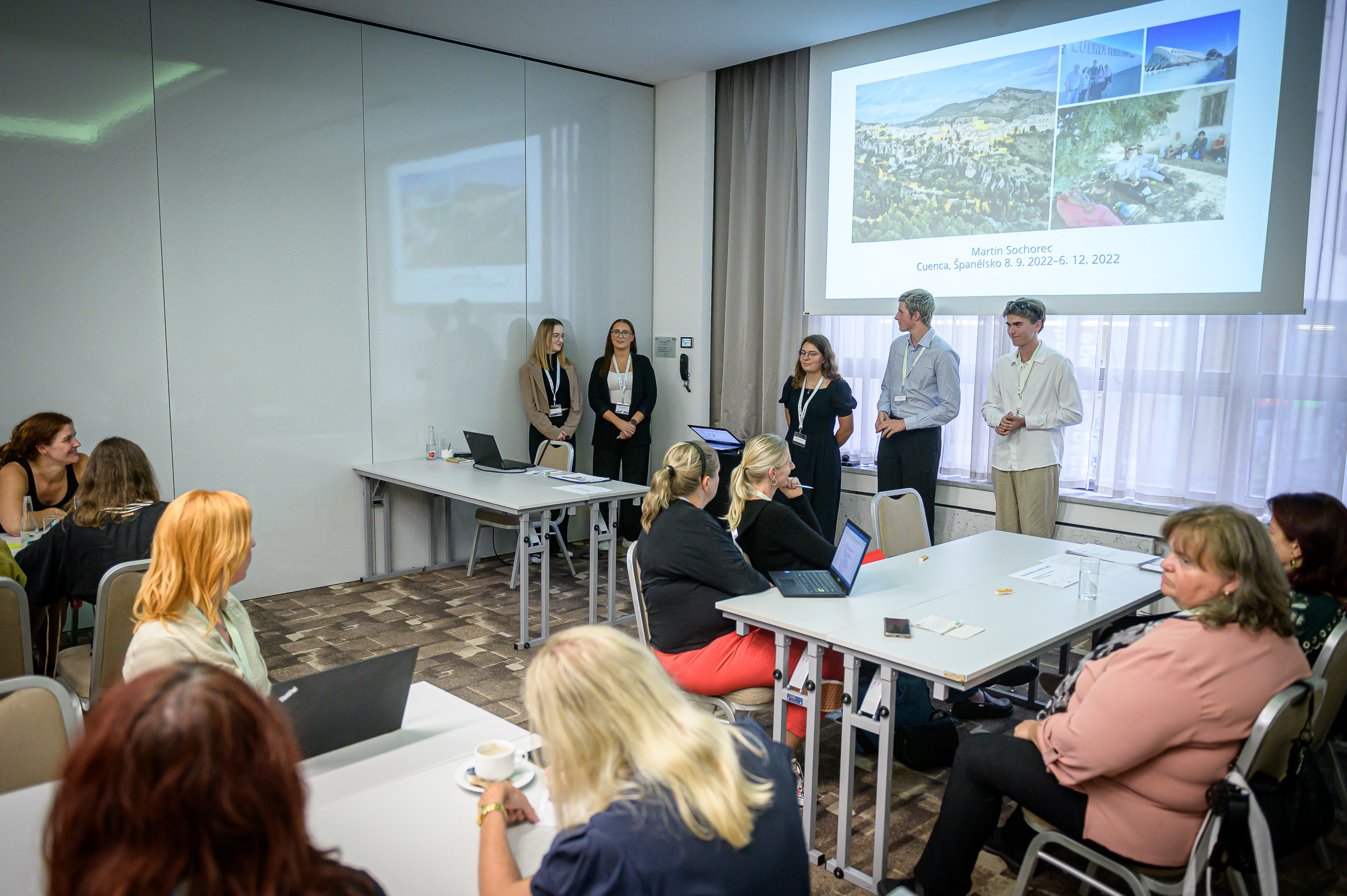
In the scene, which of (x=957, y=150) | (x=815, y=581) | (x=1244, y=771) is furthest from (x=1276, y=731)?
(x=957, y=150)

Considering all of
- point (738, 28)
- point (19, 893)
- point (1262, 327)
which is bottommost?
point (19, 893)

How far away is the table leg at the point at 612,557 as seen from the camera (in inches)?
192

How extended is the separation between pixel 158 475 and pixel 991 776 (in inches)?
180

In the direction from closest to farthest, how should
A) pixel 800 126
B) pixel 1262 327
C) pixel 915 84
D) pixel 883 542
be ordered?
pixel 883 542, pixel 1262 327, pixel 915 84, pixel 800 126

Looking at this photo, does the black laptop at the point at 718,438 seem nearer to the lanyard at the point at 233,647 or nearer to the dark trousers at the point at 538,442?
the dark trousers at the point at 538,442

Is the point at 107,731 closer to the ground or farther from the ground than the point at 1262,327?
closer to the ground

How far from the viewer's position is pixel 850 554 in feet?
9.93

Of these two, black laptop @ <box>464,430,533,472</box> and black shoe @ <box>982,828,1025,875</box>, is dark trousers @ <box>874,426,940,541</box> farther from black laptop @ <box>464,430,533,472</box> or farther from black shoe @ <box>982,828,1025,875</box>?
black shoe @ <box>982,828,1025,875</box>

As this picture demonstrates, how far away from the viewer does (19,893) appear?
1327mm

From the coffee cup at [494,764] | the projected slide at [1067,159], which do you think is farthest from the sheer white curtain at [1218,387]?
the coffee cup at [494,764]

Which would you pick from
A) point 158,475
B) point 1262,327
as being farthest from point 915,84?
point 158,475

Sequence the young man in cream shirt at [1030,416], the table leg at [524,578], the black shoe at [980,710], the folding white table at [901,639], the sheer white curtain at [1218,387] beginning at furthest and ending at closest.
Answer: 1. the young man in cream shirt at [1030,416]
2. the table leg at [524,578]
3. the sheer white curtain at [1218,387]
4. the black shoe at [980,710]
5. the folding white table at [901,639]

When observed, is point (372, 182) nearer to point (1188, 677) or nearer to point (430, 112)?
point (430, 112)

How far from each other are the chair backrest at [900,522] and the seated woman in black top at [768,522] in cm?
84
